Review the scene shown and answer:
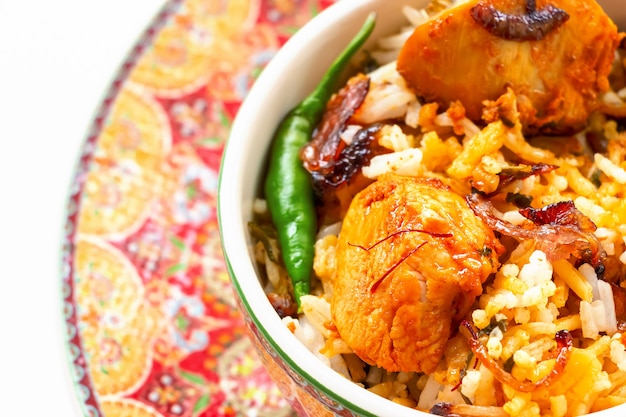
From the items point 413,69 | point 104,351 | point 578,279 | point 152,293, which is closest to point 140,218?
point 152,293

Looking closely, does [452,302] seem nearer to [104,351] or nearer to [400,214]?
[400,214]

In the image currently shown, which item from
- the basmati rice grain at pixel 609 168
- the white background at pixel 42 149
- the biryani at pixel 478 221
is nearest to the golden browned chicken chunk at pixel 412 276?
the biryani at pixel 478 221

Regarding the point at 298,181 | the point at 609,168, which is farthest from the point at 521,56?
the point at 298,181

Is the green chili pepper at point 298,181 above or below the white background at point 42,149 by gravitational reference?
above

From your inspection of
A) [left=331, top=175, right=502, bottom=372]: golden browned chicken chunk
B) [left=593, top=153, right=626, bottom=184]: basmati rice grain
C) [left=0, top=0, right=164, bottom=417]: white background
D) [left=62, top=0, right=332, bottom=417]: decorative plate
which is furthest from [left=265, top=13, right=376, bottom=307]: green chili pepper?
[left=0, top=0, right=164, bottom=417]: white background

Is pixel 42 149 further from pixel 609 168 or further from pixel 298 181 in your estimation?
pixel 609 168

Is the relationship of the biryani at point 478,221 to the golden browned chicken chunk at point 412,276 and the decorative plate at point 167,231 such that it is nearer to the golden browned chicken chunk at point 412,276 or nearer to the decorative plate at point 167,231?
the golden browned chicken chunk at point 412,276

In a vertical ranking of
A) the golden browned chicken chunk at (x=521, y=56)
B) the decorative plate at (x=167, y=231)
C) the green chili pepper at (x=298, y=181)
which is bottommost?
the decorative plate at (x=167, y=231)
